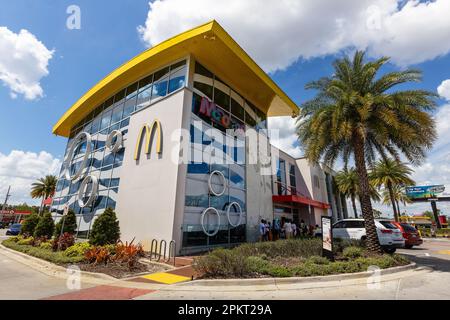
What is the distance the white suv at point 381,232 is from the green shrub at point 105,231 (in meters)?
13.2

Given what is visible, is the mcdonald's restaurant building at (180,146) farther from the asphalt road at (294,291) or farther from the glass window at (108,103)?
the asphalt road at (294,291)

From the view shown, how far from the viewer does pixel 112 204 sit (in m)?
15.9

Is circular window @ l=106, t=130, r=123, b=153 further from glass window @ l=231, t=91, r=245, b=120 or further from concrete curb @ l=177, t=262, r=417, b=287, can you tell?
concrete curb @ l=177, t=262, r=417, b=287

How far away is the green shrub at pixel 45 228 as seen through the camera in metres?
17.5

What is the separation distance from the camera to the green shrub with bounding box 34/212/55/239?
57.4 ft

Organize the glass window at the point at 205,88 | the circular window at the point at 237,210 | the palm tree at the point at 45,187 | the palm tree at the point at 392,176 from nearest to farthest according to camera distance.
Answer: the circular window at the point at 237,210
the glass window at the point at 205,88
the palm tree at the point at 392,176
the palm tree at the point at 45,187

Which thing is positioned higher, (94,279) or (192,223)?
(192,223)

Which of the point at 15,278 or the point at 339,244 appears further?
the point at 339,244

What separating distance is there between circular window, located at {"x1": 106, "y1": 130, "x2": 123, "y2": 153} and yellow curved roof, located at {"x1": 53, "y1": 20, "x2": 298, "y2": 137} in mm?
4735

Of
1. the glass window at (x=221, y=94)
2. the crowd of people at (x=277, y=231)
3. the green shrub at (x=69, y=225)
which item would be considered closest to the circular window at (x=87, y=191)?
the green shrub at (x=69, y=225)

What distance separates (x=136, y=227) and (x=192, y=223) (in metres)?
3.33

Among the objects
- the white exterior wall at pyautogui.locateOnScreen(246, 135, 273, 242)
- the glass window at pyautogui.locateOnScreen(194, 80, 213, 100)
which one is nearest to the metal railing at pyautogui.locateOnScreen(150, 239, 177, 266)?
the white exterior wall at pyautogui.locateOnScreen(246, 135, 273, 242)

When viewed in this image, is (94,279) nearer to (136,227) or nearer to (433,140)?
(136,227)
